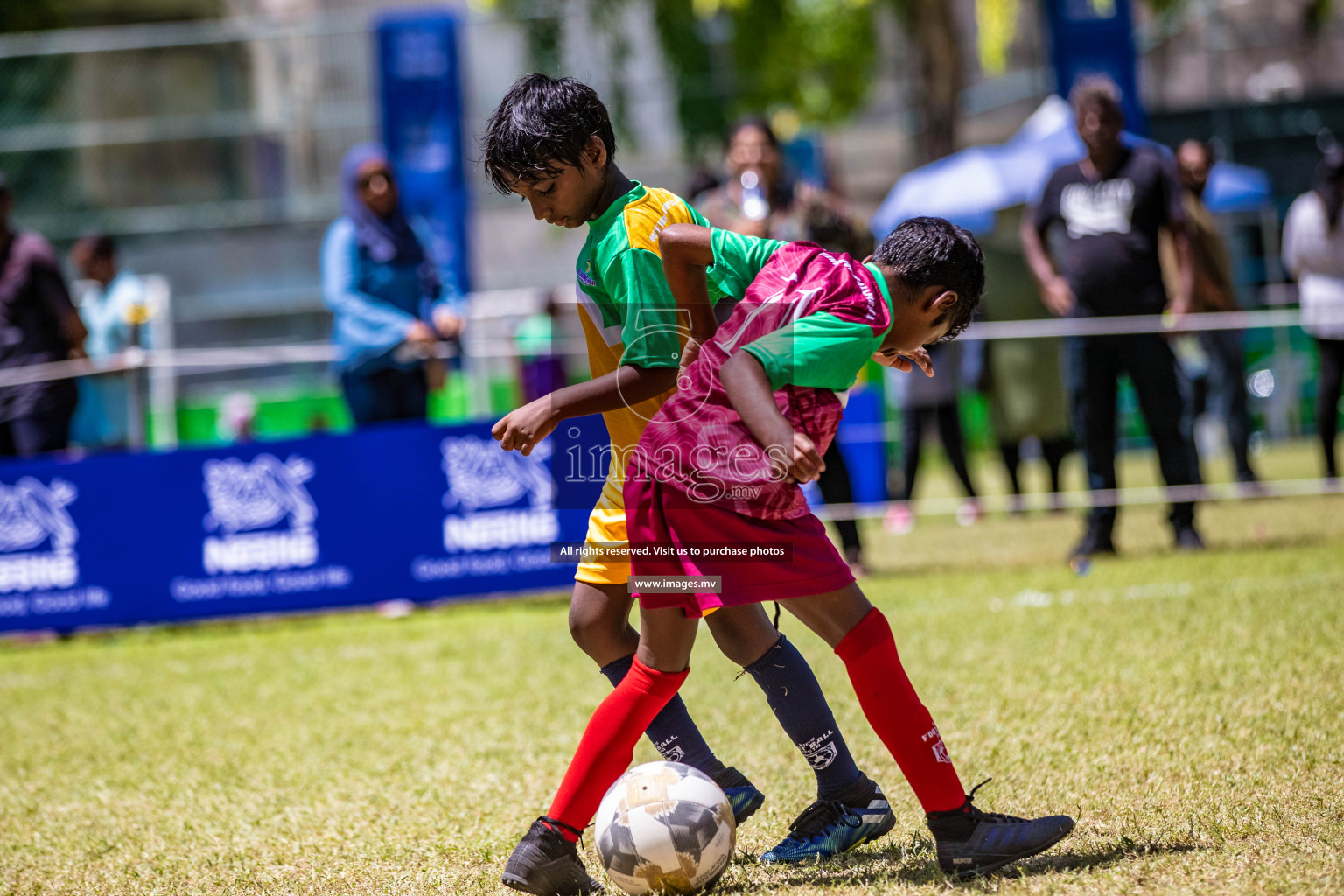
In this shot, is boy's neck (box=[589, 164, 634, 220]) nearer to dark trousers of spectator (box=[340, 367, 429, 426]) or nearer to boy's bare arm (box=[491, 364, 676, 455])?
boy's bare arm (box=[491, 364, 676, 455])

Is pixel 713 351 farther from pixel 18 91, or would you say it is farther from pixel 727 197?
pixel 18 91

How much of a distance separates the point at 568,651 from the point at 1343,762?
11.0 feet

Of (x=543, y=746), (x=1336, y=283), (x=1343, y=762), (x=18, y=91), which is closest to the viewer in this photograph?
(x=1343, y=762)

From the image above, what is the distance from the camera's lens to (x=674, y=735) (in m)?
3.15

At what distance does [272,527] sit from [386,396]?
0.97 m

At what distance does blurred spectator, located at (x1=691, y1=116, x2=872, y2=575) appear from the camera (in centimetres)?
666

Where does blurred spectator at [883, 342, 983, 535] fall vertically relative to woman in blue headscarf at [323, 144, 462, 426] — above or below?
below

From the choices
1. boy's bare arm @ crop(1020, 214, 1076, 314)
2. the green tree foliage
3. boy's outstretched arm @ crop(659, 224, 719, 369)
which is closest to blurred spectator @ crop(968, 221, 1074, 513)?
boy's bare arm @ crop(1020, 214, 1076, 314)

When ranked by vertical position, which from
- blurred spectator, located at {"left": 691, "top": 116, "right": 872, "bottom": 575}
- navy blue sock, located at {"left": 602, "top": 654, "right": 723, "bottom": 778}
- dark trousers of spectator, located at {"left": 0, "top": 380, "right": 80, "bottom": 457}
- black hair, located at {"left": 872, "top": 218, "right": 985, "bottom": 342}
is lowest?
navy blue sock, located at {"left": 602, "top": 654, "right": 723, "bottom": 778}

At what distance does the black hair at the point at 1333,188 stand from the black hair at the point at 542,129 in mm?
7284

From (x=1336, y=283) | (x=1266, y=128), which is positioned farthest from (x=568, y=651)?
(x=1266, y=128)

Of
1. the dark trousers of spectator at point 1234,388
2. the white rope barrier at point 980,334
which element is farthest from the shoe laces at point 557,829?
the dark trousers of spectator at point 1234,388

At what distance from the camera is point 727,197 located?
6.75 metres

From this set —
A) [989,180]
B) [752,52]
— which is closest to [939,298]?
[989,180]
